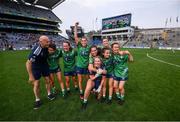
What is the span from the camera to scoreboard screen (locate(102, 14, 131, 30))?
70644 millimetres

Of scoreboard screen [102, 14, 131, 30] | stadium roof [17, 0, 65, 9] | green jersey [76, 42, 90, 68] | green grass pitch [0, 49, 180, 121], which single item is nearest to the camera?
green grass pitch [0, 49, 180, 121]

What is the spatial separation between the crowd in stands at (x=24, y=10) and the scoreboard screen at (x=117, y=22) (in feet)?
105

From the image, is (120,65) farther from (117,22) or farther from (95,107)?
(117,22)

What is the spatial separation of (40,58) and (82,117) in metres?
2.29

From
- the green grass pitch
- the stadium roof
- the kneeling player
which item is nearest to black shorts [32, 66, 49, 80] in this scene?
the green grass pitch

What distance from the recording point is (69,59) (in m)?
5.42

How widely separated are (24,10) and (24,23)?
5346 mm

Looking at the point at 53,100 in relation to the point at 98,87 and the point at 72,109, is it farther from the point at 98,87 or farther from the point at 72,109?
the point at 98,87

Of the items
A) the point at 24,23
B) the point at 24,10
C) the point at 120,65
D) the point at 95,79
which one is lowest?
the point at 95,79

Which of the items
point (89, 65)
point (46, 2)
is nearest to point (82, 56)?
point (89, 65)

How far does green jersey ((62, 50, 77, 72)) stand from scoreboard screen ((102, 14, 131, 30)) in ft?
226

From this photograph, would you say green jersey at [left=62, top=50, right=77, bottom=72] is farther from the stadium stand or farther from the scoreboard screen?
the scoreboard screen

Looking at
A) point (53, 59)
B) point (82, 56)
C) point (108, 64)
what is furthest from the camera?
point (82, 56)

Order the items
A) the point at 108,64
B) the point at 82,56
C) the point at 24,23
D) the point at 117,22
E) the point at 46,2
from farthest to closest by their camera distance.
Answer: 1. the point at 117,22
2. the point at 46,2
3. the point at 24,23
4. the point at 82,56
5. the point at 108,64
